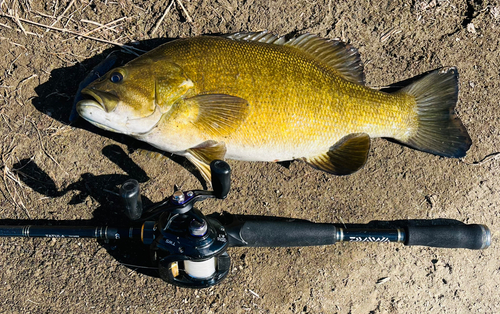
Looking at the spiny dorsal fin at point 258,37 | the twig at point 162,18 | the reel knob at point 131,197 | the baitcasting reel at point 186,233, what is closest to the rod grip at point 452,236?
the baitcasting reel at point 186,233

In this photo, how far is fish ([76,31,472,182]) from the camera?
6.80ft

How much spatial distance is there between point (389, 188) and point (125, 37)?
6.91 feet

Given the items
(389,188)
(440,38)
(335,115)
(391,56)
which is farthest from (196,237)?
(440,38)

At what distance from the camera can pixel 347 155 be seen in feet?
7.50

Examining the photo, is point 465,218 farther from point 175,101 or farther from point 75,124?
point 75,124

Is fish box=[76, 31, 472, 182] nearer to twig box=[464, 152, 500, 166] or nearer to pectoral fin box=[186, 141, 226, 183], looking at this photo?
pectoral fin box=[186, 141, 226, 183]

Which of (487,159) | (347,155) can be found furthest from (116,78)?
(487,159)

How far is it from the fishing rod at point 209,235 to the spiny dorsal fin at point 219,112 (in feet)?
0.94

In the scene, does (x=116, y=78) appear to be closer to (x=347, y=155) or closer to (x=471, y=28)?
(x=347, y=155)

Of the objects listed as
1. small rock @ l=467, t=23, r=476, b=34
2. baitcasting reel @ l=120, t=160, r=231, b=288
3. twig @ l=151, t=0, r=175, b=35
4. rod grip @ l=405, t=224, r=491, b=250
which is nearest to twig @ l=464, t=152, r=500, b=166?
rod grip @ l=405, t=224, r=491, b=250

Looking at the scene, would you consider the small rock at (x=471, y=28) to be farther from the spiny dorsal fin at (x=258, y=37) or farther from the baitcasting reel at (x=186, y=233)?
the baitcasting reel at (x=186, y=233)

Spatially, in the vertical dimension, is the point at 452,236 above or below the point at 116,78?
below

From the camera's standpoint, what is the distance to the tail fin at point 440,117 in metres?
2.36

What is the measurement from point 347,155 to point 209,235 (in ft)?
3.23
